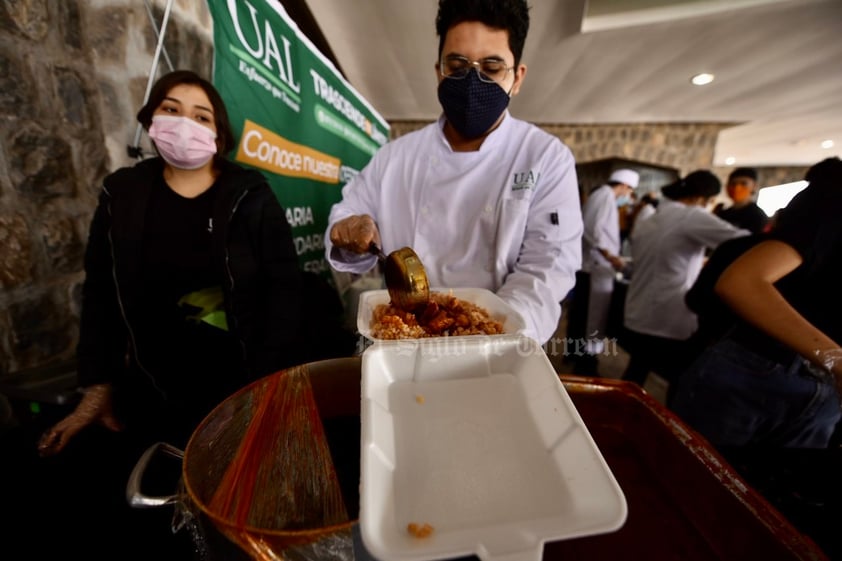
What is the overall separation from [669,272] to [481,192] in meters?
1.95

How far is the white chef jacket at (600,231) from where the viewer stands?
3.23 metres

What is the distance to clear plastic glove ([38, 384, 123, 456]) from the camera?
102 centimetres

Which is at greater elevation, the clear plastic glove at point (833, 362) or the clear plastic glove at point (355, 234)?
the clear plastic glove at point (355, 234)

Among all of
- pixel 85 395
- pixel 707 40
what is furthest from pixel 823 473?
pixel 707 40

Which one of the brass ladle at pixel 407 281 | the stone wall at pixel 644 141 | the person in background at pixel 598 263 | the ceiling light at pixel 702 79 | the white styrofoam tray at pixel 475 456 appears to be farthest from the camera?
the stone wall at pixel 644 141

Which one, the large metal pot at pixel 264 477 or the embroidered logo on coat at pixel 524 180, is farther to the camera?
the embroidered logo on coat at pixel 524 180

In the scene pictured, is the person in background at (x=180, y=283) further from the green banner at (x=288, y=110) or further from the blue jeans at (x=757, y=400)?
the blue jeans at (x=757, y=400)

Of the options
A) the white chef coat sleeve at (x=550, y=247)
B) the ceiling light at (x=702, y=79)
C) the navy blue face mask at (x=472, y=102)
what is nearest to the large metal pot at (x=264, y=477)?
the white chef coat sleeve at (x=550, y=247)

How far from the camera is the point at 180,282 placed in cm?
127

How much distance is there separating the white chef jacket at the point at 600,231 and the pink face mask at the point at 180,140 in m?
3.25

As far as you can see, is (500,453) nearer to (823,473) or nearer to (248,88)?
(823,473)

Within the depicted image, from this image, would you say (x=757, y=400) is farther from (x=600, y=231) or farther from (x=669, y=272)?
(x=600, y=231)

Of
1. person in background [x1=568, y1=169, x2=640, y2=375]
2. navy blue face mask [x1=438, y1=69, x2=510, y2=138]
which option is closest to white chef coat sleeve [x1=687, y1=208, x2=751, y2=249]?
person in background [x1=568, y1=169, x2=640, y2=375]

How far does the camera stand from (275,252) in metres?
1.35
